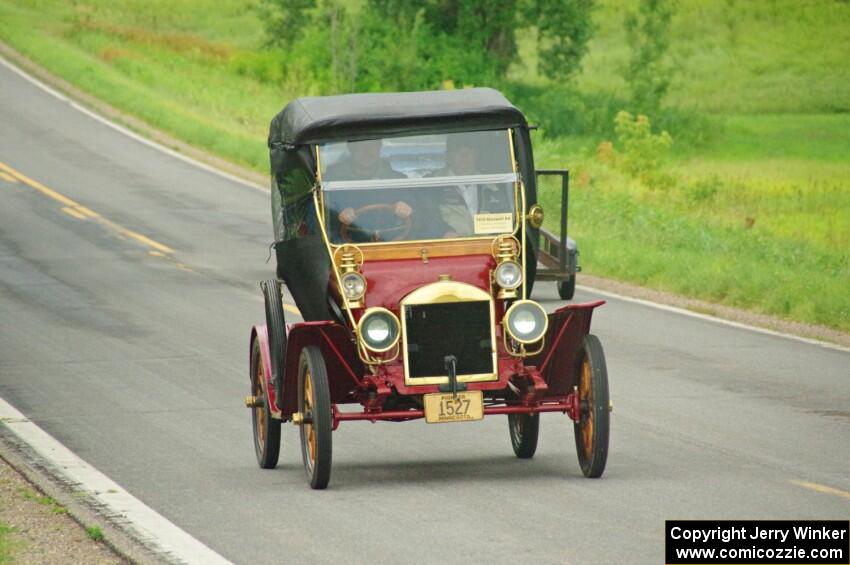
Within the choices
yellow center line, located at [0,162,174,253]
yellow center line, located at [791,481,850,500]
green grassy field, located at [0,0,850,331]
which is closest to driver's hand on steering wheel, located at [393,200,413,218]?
yellow center line, located at [791,481,850,500]

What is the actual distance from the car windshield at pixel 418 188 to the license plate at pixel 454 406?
1.34 meters

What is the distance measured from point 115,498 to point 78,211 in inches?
863

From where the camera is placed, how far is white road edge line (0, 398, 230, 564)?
27.2 ft

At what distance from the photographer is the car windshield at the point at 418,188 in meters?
10.8

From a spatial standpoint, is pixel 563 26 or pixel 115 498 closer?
pixel 115 498

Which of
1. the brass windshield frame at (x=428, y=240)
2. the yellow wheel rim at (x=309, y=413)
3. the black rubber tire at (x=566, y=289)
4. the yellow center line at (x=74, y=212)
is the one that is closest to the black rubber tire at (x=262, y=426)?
the yellow wheel rim at (x=309, y=413)

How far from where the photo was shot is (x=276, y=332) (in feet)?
36.0

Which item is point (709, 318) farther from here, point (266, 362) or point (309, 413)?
point (309, 413)

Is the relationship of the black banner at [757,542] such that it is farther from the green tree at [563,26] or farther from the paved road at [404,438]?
the green tree at [563,26]

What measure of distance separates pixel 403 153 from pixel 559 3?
47801 millimetres

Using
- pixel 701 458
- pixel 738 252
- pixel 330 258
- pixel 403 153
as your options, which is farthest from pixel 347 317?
pixel 738 252

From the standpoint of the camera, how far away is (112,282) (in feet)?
75.2

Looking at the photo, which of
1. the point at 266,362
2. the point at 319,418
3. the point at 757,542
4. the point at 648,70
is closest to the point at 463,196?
the point at 266,362

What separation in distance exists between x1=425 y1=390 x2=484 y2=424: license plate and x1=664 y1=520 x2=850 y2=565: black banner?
66.9 inches
